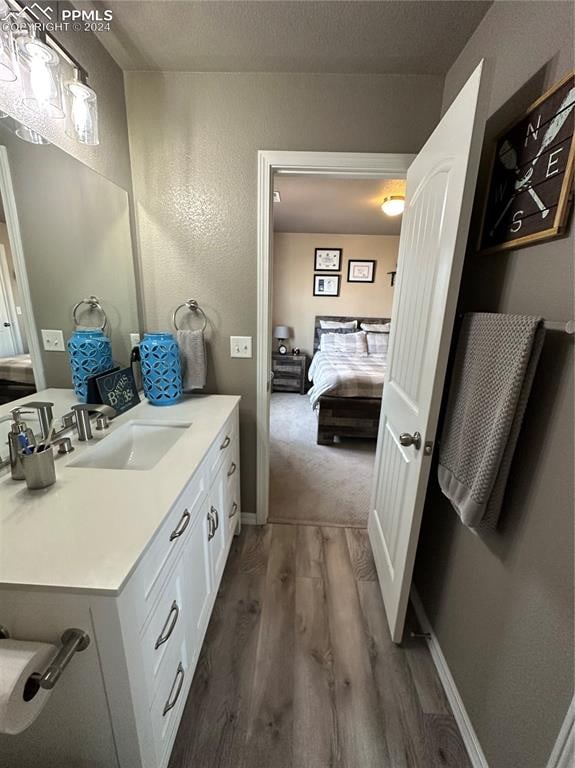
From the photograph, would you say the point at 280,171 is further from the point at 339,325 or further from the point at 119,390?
the point at 339,325

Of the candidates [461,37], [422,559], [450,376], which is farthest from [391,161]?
[422,559]

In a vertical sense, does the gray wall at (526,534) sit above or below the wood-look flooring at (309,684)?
above

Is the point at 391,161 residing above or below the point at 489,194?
above

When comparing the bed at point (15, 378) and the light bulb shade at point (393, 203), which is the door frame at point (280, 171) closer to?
the bed at point (15, 378)

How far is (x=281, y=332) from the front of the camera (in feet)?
16.9

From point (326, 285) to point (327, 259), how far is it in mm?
397

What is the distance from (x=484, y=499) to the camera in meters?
0.90

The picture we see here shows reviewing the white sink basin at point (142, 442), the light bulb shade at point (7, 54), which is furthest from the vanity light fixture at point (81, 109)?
the white sink basin at point (142, 442)

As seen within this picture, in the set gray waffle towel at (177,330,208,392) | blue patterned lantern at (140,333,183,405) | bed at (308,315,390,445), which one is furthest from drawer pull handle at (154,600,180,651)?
bed at (308,315,390,445)

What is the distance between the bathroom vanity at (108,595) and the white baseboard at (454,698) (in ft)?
3.13

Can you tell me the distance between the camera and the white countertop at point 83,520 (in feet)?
2.08

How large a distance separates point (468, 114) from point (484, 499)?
1092mm

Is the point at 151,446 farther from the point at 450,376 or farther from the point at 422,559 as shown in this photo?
the point at 422,559

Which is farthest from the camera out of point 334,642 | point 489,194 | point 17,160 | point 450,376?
point 334,642
